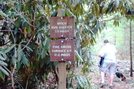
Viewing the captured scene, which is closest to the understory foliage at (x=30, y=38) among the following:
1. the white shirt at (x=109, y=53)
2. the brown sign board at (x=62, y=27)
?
the brown sign board at (x=62, y=27)

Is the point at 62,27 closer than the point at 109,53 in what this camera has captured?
Yes

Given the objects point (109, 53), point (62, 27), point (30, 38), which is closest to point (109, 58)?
point (109, 53)

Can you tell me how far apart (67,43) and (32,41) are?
29.4 inches

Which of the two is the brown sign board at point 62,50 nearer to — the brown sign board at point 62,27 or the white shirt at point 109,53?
the brown sign board at point 62,27

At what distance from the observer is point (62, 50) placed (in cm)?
193

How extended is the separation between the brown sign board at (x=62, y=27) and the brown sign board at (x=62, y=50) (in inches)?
3.3

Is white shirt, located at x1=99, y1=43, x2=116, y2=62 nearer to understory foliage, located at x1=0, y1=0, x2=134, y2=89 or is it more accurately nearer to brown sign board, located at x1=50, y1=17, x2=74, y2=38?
understory foliage, located at x1=0, y1=0, x2=134, y2=89

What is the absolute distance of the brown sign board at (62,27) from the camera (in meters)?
1.96

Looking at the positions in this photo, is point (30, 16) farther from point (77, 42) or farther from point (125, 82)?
point (125, 82)

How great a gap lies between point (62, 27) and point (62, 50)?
266 millimetres

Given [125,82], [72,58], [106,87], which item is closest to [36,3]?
[72,58]

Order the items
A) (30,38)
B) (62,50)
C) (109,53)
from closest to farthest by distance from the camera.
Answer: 1. (62,50)
2. (30,38)
3. (109,53)

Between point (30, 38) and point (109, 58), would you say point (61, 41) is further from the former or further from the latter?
point (109, 58)

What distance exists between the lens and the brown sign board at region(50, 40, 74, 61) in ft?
6.31
